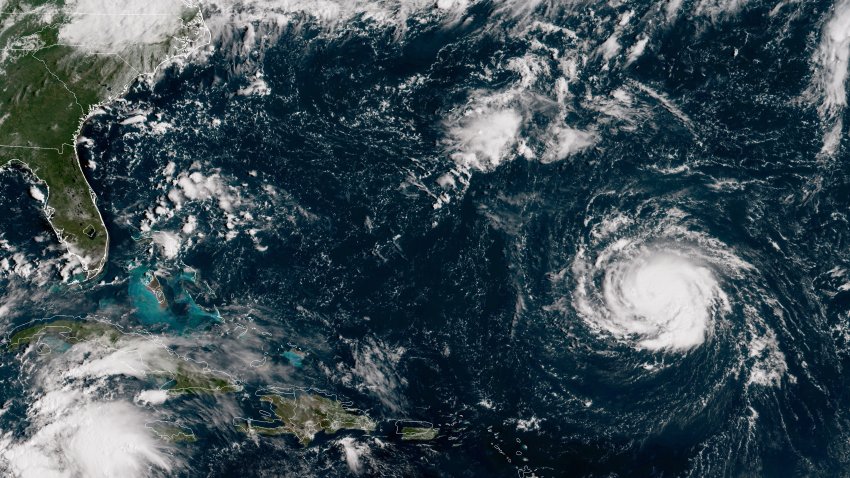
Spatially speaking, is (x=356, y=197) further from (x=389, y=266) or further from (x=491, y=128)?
(x=491, y=128)

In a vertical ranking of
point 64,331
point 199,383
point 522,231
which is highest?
point 64,331

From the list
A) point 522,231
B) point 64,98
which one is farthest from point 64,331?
point 522,231

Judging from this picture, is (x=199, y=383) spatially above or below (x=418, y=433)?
above

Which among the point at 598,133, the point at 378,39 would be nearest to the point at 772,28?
the point at 598,133

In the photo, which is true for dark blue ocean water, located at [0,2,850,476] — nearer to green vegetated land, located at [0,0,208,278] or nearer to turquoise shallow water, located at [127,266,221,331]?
turquoise shallow water, located at [127,266,221,331]

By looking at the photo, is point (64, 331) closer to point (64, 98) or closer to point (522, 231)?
point (64, 98)

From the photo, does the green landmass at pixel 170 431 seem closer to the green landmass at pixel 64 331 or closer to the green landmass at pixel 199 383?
the green landmass at pixel 199 383

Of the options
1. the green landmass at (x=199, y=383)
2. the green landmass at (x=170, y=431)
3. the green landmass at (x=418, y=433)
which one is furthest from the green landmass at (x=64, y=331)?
the green landmass at (x=418, y=433)
